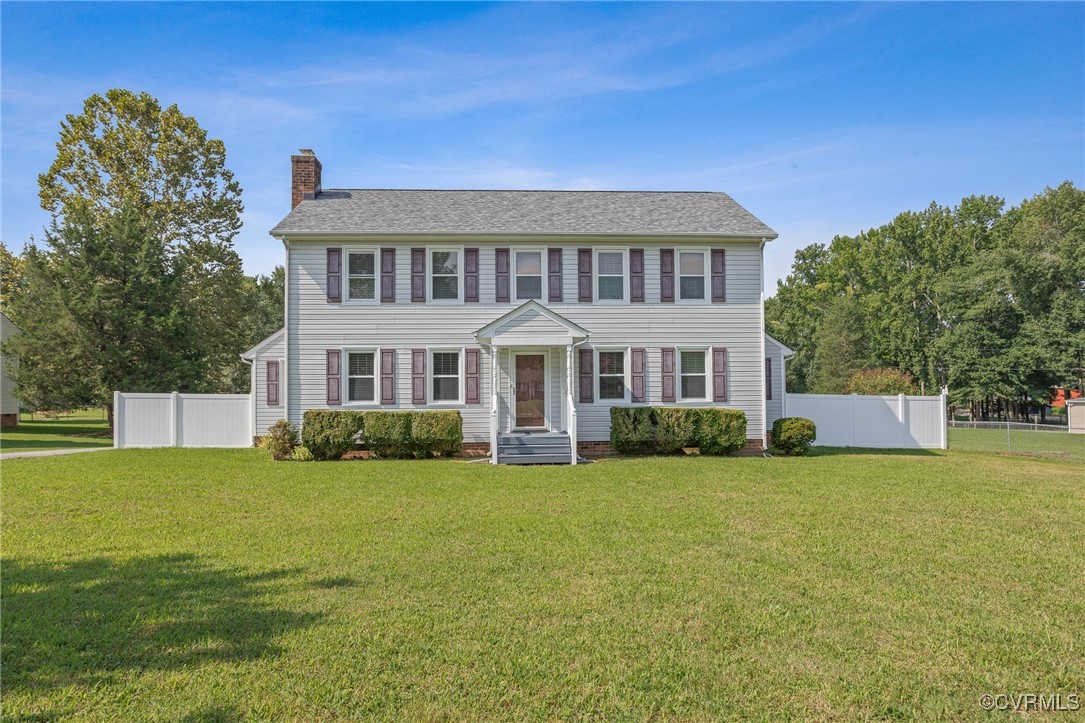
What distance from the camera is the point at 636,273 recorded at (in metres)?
17.0

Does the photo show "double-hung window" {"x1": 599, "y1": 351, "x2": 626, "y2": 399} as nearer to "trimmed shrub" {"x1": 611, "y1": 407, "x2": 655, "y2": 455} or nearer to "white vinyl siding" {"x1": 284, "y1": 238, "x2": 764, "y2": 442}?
"white vinyl siding" {"x1": 284, "y1": 238, "x2": 764, "y2": 442}

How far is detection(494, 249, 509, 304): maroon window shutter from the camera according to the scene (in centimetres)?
1692

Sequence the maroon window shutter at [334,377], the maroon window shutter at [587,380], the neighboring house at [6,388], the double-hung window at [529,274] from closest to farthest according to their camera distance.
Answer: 1. the maroon window shutter at [334,377]
2. the maroon window shutter at [587,380]
3. the double-hung window at [529,274]
4. the neighboring house at [6,388]

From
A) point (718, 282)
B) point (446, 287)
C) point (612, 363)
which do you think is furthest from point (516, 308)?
point (718, 282)

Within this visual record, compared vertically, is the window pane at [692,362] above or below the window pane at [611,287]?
below

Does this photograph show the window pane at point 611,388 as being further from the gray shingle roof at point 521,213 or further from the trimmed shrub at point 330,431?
the trimmed shrub at point 330,431

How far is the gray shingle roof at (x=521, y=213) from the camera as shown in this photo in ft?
55.0

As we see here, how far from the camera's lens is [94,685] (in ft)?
11.7

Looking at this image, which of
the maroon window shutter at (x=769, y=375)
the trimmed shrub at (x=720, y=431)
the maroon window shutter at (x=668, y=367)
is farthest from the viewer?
the maroon window shutter at (x=769, y=375)

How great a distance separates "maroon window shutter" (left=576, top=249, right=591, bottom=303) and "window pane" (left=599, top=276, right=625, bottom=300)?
378 mm

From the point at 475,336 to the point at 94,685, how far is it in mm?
12602

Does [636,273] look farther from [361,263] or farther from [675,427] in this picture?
[361,263]

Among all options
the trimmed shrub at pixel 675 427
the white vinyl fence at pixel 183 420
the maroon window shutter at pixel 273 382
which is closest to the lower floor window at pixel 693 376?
the trimmed shrub at pixel 675 427

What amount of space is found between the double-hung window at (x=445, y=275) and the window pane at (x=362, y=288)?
1709 millimetres
